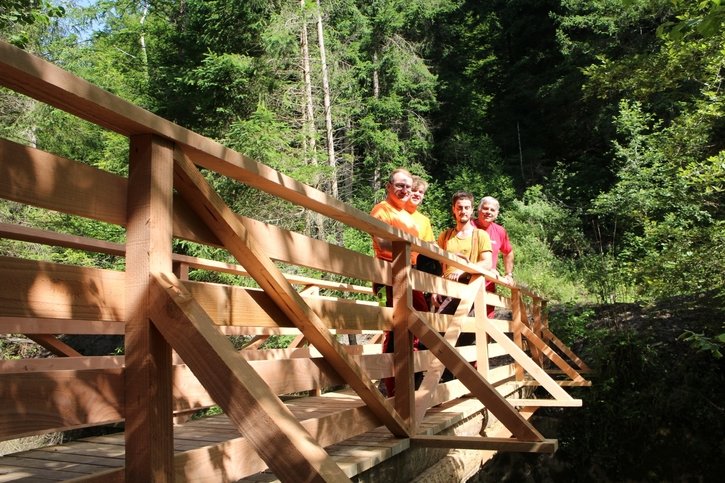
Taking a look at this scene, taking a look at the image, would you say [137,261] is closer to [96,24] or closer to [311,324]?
[311,324]

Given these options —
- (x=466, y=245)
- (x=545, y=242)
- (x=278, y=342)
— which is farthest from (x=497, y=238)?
(x=545, y=242)

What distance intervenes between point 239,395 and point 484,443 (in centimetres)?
217

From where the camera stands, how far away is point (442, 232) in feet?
20.7

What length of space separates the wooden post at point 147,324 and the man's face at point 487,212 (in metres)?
5.13

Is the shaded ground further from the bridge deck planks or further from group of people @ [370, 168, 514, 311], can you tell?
the bridge deck planks

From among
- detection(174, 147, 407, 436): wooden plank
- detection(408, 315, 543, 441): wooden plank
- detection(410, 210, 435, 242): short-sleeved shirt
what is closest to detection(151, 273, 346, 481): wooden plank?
detection(174, 147, 407, 436): wooden plank

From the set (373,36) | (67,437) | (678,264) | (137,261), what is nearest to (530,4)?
(373,36)

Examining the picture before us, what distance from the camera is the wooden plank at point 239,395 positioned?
1.73m

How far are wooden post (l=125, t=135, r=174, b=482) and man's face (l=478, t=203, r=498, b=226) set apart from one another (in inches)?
202

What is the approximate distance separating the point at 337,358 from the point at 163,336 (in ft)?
3.67

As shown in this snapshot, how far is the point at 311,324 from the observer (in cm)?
252

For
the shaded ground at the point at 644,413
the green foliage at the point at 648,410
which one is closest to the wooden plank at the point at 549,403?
the shaded ground at the point at 644,413

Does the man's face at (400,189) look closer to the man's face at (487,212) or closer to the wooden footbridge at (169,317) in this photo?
the wooden footbridge at (169,317)

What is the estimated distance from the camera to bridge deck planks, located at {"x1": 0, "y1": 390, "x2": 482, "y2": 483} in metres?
2.62
